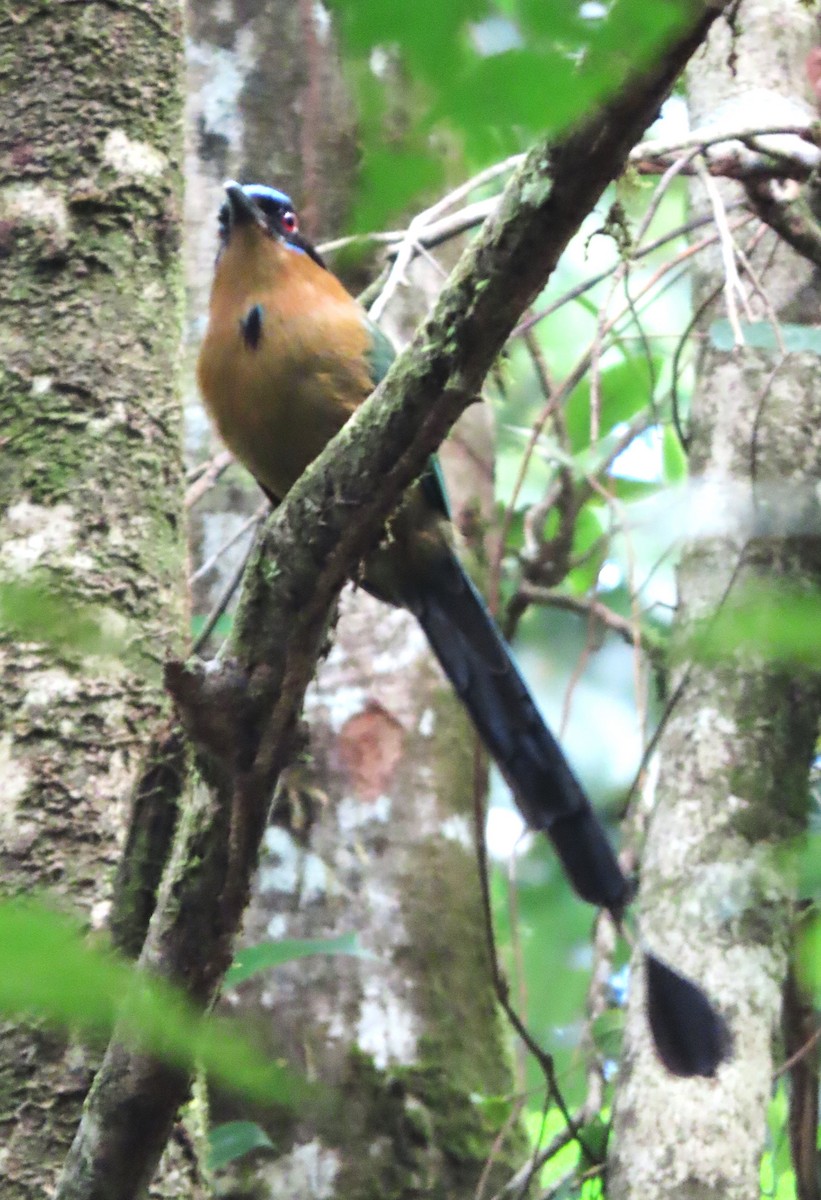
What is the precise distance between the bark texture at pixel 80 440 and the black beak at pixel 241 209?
472 millimetres

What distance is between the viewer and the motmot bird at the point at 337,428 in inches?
99.8

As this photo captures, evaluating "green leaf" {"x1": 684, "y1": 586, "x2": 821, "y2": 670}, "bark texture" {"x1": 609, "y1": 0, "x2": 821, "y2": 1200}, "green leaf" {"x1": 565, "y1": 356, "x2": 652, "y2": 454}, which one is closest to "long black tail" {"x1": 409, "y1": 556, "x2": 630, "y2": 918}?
"bark texture" {"x1": 609, "y1": 0, "x2": 821, "y2": 1200}

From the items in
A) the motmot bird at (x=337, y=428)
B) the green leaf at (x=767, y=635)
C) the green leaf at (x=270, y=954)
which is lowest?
the green leaf at (x=767, y=635)

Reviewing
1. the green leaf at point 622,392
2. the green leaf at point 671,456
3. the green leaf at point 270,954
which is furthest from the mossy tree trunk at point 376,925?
the green leaf at point 671,456

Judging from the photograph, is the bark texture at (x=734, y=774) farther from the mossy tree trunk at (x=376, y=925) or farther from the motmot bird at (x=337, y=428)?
the mossy tree trunk at (x=376, y=925)

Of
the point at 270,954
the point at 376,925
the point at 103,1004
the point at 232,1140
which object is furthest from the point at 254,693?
the point at 376,925

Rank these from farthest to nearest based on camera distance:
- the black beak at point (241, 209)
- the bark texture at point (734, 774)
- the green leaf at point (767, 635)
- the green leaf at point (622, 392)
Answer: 1. the green leaf at point (622, 392)
2. the black beak at point (241, 209)
3. the bark texture at point (734, 774)
4. the green leaf at point (767, 635)

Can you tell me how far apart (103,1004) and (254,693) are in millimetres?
924

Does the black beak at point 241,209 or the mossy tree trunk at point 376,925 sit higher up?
the black beak at point 241,209

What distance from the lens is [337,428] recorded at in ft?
8.68

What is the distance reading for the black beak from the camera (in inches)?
114

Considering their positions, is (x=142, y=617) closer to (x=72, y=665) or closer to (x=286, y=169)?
(x=72, y=665)

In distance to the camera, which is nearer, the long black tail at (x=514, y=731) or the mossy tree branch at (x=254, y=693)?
the mossy tree branch at (x=254, y=693)

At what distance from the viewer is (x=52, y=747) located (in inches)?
76.4
